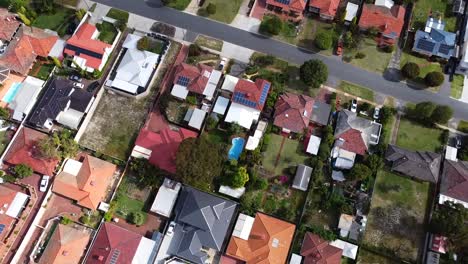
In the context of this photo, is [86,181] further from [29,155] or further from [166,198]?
[166,198]

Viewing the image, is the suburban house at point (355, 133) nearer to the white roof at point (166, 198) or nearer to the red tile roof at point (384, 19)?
the red tile roof at point (384, 19)

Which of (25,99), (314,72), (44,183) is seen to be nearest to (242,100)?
(314,72)

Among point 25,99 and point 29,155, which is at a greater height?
point 25,99

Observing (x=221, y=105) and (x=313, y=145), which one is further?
(x=221, y=105)

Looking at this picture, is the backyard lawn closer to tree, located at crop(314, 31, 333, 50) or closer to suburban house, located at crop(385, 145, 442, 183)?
suburban house, located at crop(385, 145, 442, 183)

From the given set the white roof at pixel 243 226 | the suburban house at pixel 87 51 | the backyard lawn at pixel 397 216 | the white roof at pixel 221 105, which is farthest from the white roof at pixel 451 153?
the suburban house at pixel 87 51

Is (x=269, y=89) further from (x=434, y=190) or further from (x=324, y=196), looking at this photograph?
(x=434, y=190)

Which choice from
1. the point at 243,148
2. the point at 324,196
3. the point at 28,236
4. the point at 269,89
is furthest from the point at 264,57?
the point at 28,236
